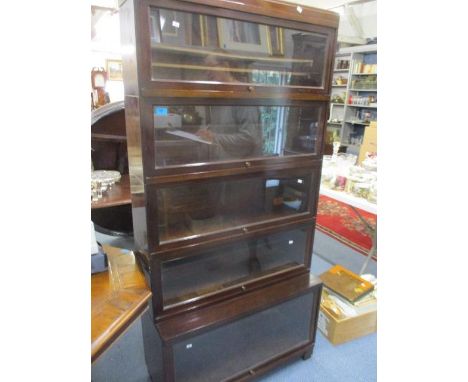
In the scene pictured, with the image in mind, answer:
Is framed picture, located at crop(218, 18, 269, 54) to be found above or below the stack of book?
above

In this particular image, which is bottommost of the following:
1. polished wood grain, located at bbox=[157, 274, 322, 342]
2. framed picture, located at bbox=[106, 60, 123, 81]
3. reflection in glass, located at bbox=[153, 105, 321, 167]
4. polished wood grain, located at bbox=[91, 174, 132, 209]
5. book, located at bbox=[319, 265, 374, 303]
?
book, located at bbox=[319, 265, 374, 303]

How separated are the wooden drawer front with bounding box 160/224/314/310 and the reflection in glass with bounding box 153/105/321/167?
0.35 m

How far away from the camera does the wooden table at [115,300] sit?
754 millimetres

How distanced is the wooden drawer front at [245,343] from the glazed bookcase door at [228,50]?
891 mm

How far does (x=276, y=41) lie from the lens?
1116 mm

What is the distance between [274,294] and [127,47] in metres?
1.07

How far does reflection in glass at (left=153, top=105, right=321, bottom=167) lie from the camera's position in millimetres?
1016

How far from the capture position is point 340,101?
6.43 m

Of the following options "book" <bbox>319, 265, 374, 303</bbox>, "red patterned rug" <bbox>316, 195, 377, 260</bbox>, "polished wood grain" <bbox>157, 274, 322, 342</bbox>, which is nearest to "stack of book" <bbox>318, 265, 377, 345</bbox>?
"book" <bbox>319, 265, 374, 303</bbox>

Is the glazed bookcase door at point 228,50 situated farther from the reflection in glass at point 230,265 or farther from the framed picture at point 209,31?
the reflection in glass at point 230,265

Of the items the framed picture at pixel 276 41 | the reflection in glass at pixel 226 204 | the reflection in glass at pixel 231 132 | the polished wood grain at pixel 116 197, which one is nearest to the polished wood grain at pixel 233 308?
the reflection in glass at pixel 226 204

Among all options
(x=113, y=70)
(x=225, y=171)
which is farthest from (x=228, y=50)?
(x=113, y=70)

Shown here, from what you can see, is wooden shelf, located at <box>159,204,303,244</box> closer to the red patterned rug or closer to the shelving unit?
the red patterned rug
